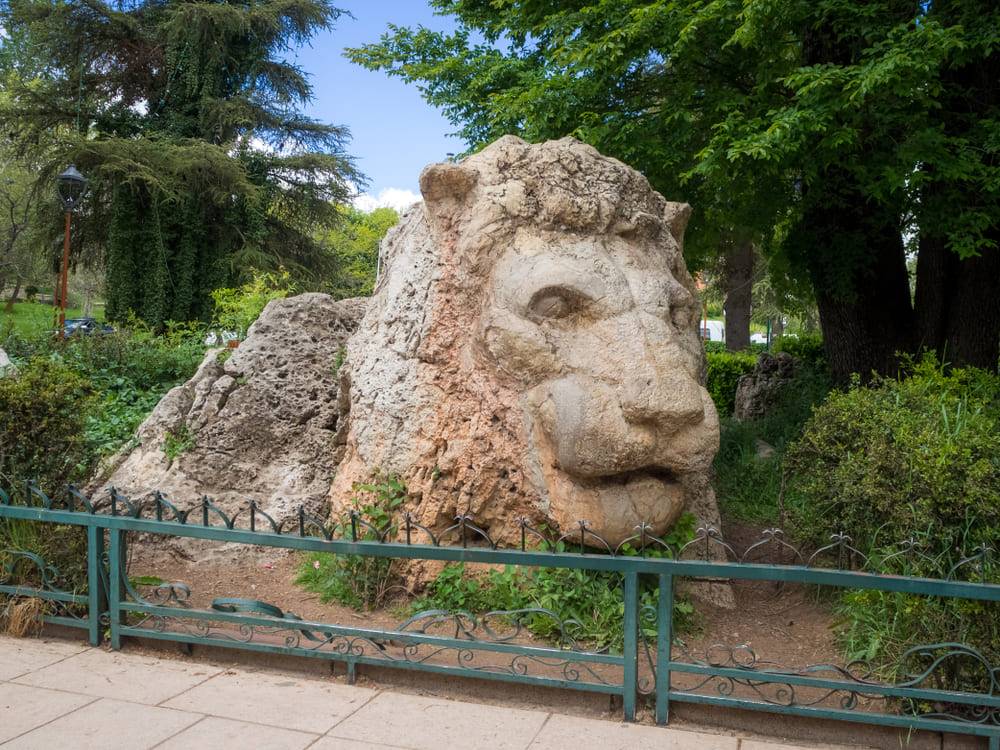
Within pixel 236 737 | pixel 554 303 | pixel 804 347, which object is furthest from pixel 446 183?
pixel 804 347

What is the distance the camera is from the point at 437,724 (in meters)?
3.82

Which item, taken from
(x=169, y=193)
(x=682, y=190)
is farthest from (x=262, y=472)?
(x=169, y=193)

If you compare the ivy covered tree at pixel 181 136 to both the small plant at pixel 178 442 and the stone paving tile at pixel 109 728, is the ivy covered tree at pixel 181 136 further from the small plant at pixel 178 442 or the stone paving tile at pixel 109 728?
the stone paving tile at pixel 109 728

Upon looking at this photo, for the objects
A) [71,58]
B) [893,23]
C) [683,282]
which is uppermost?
[71,58]

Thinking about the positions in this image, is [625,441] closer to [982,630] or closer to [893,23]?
[982,630]

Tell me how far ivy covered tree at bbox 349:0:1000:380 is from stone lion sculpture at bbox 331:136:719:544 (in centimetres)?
239

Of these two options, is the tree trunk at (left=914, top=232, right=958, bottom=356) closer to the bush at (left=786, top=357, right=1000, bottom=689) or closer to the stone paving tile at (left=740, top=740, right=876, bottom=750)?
the bush at (left=786, top=357, right=1000, bottom=689)

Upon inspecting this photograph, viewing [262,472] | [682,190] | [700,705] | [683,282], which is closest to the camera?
[700,705]

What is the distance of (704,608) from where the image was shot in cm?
Answer: 513

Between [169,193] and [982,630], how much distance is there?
23.4 meters

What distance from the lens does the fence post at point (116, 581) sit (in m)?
4.62

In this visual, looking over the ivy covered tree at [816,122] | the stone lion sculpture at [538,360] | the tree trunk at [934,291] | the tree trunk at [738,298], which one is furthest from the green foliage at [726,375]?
the stone lion sculpture at [538,360]

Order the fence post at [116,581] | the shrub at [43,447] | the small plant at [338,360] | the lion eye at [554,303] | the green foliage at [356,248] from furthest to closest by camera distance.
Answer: the green foliage at [356,248] < the small plant at [338,360] < the shrub at [43,447] < the lion eye at [554,303] < the fence post at [116,581]

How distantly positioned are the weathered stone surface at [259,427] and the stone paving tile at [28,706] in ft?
7.15
